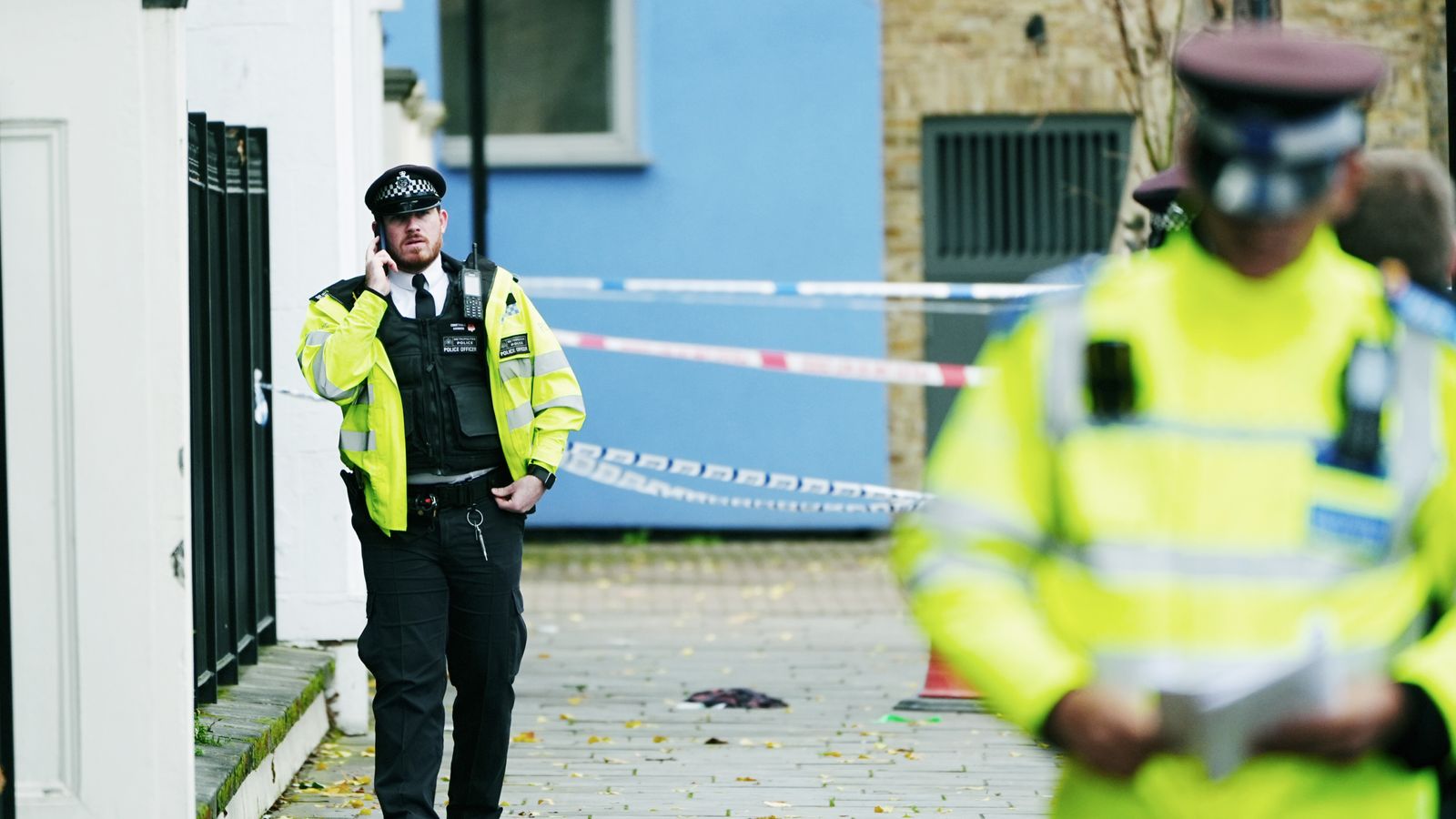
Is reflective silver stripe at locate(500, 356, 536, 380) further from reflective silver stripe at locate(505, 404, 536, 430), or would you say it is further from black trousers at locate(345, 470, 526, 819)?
black trousers at locate(345, 470, 526, 819)

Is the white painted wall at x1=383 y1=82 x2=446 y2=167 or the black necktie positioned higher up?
the white painted wall at x1=383 y1=82 x2=446 y2=167

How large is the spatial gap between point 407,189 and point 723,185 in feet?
30.8

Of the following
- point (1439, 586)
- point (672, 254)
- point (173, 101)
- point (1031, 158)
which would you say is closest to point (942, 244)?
point (1031, 158)

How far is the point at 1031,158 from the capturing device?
15.8 m

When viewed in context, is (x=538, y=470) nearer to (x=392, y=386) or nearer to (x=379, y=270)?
(x=392, y=386)

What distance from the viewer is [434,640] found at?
20.2ft

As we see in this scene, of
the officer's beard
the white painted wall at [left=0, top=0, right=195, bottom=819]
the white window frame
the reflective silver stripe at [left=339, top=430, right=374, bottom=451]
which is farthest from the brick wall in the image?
the white painted wall at [left=0, top=0, right=195, bottom=819]

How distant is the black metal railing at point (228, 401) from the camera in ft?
23.6

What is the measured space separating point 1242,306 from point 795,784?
5348 mm

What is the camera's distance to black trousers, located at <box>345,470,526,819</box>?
6109 millimetres

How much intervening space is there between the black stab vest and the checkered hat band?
286mm

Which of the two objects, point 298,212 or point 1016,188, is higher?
point 1016,188

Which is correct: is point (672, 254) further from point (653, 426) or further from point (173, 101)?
Answer: point (173, 101)

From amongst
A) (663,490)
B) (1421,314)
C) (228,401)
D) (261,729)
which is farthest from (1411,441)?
(663,490)
